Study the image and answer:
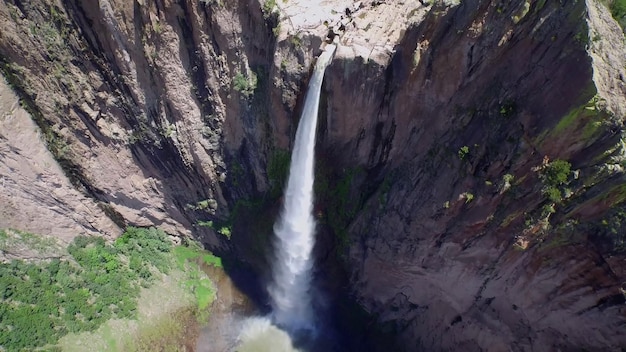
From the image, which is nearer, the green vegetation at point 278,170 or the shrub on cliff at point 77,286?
the shrub on cliff at point 77,286

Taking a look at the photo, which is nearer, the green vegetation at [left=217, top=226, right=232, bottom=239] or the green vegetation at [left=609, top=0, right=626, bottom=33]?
the green vegetation at [left=609, top=0, right=626, bottom=33]

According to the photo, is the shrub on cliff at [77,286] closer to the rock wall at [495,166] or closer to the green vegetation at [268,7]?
the rock wall at [495,166]

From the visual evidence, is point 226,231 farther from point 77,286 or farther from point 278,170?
point 77,286

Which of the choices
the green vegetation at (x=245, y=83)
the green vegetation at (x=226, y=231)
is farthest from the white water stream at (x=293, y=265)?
the green vegetation at (x=226, y=231)

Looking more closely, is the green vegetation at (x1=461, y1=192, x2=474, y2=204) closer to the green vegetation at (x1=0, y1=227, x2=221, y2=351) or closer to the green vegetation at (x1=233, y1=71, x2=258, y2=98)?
the green vegetation at (x1=233, y1=71, x2=258, y2=98)

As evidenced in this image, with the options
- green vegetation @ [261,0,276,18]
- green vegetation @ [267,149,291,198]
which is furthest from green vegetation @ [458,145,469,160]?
green vegetation @ [261,0,276,18]

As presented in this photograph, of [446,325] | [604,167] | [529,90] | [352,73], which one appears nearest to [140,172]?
[352,73]
